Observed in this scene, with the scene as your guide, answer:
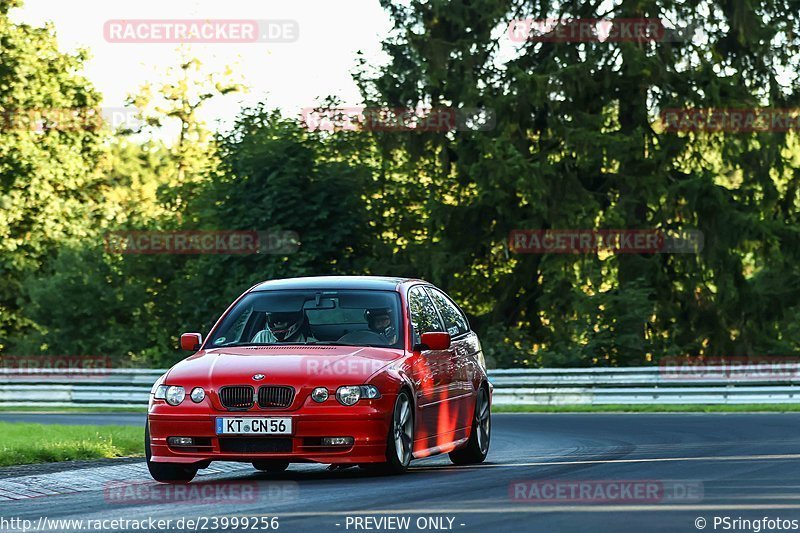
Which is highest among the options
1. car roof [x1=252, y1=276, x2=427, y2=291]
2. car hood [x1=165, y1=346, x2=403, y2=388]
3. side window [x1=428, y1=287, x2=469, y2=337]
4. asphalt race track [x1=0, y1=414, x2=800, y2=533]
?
car roof [x1=252, y1=276, x2=427, y2=291]

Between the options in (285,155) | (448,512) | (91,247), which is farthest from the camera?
(91,247)

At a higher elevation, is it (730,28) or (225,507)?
(730,28)

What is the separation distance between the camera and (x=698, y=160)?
39219 millimetres

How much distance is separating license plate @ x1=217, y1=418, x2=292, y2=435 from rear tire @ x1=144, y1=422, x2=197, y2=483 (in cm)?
67

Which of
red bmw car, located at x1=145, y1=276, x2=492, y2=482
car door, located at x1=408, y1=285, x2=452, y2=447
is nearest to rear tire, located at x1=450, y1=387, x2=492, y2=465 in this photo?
red bmw car, located at x1=145, y1=276, x2=492, y2=482

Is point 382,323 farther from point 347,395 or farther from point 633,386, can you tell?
point 633,386

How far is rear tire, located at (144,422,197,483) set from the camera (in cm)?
1246

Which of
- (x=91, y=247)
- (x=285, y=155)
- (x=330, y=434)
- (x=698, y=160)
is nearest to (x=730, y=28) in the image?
(x=698, y=160)

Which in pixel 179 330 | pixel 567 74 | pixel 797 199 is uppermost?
pixel 567 74

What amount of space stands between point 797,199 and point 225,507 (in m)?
31.5

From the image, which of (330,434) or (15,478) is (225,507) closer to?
(330,434)

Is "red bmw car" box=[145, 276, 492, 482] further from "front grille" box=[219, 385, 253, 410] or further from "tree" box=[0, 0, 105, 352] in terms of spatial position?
"tree" box=[0, 0, 105, 352]

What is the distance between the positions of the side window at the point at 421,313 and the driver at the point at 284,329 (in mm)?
964

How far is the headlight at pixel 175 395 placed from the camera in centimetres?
1228
